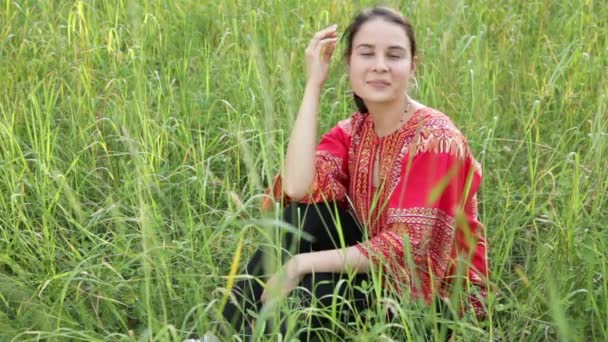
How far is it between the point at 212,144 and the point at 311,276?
3.15ft

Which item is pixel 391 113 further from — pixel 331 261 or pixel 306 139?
pixel 331 261

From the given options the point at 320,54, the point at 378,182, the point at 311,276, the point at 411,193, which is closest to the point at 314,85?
the point at 320,54

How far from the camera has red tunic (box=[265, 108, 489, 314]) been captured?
99.6 inches

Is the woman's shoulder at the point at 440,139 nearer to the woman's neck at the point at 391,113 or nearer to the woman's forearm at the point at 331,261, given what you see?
the woman's neck at the point at 391,113

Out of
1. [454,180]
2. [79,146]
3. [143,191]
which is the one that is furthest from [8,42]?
[454,180]

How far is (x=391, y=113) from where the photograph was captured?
2.74m

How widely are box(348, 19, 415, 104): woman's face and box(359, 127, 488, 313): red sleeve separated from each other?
7.4 inches

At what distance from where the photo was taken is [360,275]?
8.52 ft

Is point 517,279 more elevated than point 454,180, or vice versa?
point 454,180

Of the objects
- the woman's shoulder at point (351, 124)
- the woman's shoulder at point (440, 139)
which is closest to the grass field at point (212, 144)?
the woman's shoulder at point (351, 124)

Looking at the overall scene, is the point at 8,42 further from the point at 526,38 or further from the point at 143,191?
the point at 526,38

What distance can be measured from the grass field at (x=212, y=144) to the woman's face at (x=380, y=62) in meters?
0.21

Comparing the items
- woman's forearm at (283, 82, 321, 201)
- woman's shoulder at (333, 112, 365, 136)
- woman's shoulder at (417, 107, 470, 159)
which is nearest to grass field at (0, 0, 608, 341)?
woman's forearm at (283, 82, 321, 201)

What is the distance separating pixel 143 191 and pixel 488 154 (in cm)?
109
